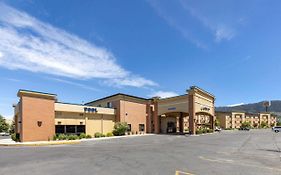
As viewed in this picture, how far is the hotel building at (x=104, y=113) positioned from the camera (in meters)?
35.4

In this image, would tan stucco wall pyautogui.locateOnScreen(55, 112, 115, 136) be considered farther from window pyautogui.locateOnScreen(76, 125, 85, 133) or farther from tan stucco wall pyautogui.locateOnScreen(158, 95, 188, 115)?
tan stucco wall pyautogui.locateOnScreen(158, 95, 188, 115)

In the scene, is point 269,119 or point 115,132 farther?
point 269,119

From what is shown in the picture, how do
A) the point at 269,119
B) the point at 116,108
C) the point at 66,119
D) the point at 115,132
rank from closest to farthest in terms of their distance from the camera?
the point at 66,119, the point at 115,132, the point at 116,108, the point at 269,119

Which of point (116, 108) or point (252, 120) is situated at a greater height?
point (116, 108)

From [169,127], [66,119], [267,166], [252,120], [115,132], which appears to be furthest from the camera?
[252,120]

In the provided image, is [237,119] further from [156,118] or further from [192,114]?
[192,114]

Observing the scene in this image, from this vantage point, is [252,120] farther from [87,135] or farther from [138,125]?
[87,135]

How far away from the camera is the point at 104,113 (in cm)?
4888

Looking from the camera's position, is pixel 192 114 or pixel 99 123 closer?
pixel 99 123

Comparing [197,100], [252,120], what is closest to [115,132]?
[197,100]

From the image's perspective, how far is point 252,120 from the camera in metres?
148

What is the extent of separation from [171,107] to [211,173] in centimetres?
4683

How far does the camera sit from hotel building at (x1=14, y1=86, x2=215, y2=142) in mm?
35406

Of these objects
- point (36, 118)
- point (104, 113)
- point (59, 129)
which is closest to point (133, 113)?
point (104, 113)
